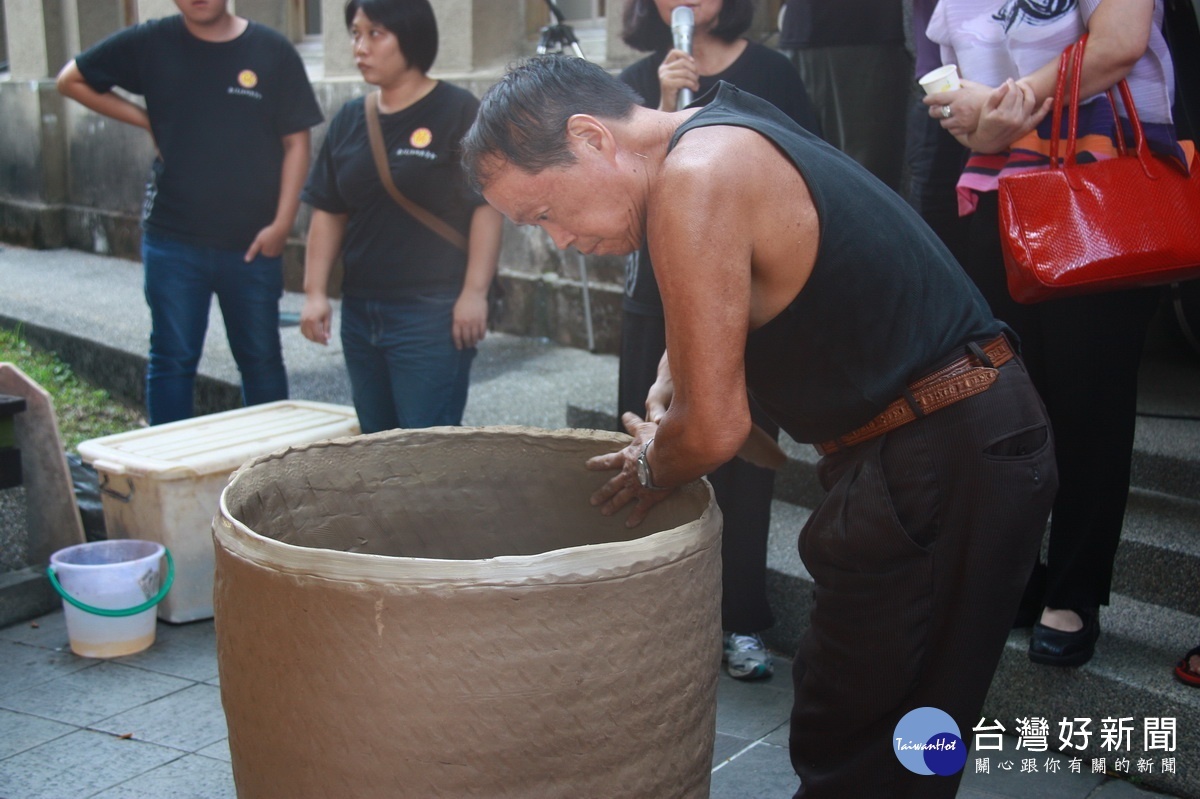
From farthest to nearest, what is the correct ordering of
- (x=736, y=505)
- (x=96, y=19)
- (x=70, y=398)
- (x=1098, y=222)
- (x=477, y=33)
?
(x=96, y=19) < (x=477, y=33) < (x=70, y=398) < (x=736, y=505) < (x=1098, y=222)

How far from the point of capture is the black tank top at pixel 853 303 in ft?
5.91

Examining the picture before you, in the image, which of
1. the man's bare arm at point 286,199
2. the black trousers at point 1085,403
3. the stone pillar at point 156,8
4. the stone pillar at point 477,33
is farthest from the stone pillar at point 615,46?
the stone pillar at point 156,8

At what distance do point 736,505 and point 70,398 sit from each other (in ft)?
13.7

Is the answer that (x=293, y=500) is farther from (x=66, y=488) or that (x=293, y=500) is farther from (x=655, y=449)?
(x=66, y=488)

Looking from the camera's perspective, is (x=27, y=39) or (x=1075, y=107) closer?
(x=1075, y=107)

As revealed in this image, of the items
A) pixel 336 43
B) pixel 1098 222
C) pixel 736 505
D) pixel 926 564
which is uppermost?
pixel 336 43

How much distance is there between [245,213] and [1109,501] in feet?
9.98

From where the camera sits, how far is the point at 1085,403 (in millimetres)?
2676

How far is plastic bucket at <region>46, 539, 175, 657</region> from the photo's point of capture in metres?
3.46

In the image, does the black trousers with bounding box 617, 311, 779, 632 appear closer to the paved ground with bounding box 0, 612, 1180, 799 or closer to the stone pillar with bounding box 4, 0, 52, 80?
the paved ground with bounding box 0, 612, 1180, 799

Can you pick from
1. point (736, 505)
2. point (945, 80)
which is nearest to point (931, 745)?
point (736, 505)

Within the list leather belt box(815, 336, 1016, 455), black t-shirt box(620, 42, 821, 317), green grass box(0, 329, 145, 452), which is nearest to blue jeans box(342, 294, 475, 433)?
black t-shirt box(620, 42, 821, 317)

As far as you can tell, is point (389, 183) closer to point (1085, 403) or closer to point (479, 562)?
point (1085, 403)

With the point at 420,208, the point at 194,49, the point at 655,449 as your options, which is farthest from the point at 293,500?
the point at 194,49
